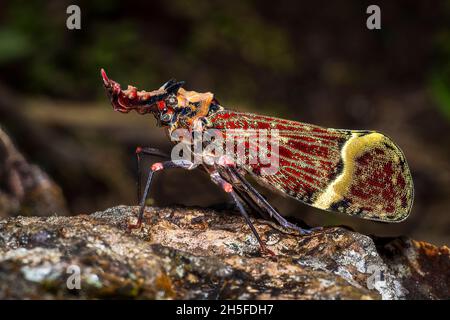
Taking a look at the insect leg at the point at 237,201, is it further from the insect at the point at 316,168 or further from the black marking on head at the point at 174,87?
the black marking on head at the point at 174,87

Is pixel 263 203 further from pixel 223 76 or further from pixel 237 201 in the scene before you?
pixel 223 76

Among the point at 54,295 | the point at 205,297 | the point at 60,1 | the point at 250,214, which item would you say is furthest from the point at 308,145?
the point at 60,1

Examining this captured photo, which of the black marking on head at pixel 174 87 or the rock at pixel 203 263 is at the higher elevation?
the black marking on head at pixel 174 87

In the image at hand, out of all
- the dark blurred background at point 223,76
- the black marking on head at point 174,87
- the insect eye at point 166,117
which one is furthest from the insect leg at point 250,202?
the dark blurred background at point 223,76

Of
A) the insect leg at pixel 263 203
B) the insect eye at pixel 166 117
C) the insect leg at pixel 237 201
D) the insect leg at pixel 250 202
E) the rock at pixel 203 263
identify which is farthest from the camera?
the insect eye at pixel 166 117

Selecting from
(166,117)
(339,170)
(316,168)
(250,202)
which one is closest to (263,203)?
(250,202)

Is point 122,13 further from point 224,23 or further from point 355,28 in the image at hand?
point 355,28

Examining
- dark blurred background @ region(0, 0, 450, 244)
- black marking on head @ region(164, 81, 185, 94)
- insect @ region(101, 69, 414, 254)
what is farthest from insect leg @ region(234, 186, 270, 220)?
dark blurred background @ region(0, 0, 450, 244)

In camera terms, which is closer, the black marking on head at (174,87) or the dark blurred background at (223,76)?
the black marking on head at (174,87)
